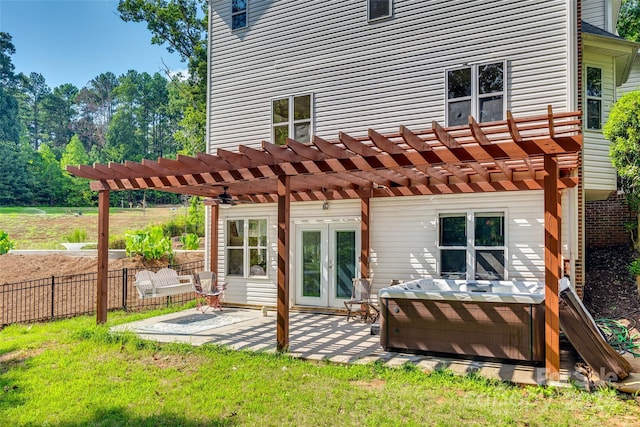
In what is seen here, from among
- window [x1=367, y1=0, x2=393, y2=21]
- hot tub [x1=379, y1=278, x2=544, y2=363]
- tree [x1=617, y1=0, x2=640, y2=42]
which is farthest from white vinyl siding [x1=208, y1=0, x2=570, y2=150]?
tree [x1=617, y1=0, x2=640, y2=42]

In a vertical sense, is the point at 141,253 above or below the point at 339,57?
below

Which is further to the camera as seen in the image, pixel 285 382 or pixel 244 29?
pixel 244 29

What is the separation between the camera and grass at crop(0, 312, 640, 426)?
3848 millimetres

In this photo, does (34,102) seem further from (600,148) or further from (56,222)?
(600,148)

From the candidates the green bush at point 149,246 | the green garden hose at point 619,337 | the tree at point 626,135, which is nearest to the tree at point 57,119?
the green bush at point 149,246

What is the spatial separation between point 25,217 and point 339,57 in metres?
23.8

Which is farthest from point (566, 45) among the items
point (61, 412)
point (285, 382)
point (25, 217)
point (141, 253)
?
point (25, 217)

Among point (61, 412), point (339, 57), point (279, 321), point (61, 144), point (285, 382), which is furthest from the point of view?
point (61, 144)

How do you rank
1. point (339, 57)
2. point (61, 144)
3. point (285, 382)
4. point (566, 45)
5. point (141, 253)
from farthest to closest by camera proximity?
point (61, 144), point (141, 253), point (339, 57), point (566, 45), point (285, 382)

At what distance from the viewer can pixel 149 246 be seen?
13.2 meters

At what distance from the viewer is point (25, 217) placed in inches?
975

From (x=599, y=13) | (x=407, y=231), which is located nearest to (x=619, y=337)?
(x=407, y=231)

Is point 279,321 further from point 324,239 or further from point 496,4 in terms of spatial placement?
point 496,4

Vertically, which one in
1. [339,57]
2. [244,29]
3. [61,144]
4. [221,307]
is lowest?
[221,307]
